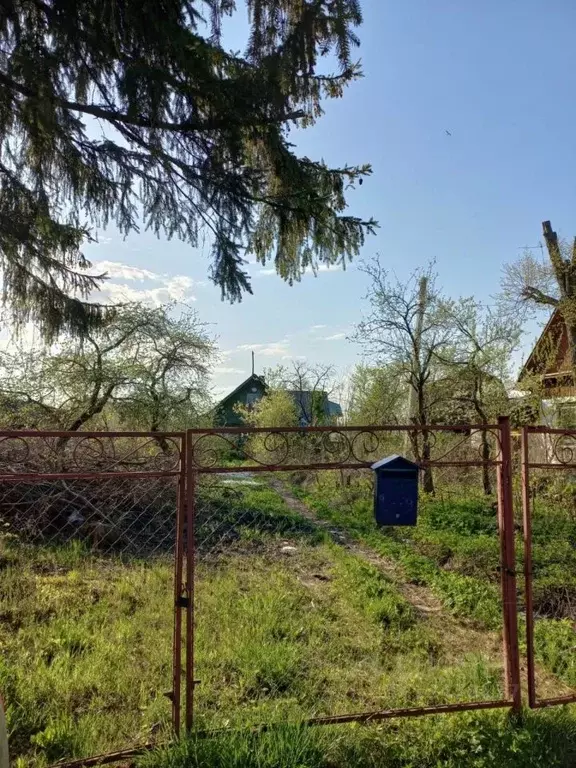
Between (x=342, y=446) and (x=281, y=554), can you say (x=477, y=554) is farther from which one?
(x=342, y=446)

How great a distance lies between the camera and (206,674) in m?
3.31

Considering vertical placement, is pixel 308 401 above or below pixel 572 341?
below

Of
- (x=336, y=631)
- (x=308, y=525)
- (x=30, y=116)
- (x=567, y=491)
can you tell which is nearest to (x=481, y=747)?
(x=336, y=631)

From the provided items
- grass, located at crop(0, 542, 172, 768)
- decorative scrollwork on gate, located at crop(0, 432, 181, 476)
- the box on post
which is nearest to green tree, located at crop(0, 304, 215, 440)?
decorative scrollwork on gate, located at crop(0, 432, 181, 476)

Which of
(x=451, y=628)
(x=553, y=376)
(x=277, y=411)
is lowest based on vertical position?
(x=451, y=628)

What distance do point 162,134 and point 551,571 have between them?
5867 millimetres

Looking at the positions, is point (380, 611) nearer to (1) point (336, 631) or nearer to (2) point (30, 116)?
(1) point (336, 631)

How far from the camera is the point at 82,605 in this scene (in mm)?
4359

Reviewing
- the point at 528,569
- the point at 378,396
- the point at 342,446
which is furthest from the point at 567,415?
the point at 342,446

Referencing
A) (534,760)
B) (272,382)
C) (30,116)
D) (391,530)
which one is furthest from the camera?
(272,382)

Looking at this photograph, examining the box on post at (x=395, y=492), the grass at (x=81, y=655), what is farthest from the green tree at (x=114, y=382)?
the box on post at (x=395, y=492)

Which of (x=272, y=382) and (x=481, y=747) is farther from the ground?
(x=272, y=382)

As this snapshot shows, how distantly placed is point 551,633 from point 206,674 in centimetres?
289

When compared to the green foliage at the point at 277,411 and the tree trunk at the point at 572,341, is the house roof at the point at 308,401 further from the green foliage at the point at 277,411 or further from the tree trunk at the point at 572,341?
the tree trunk at the point at 572,341
